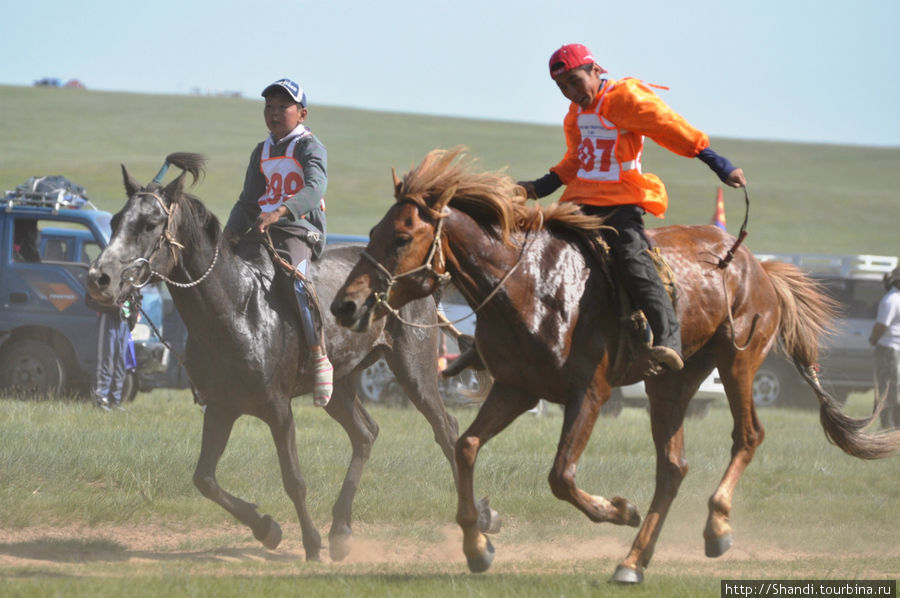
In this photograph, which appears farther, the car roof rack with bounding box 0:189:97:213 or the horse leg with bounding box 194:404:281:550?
the car roof rack with bounding box 0:189:97:213

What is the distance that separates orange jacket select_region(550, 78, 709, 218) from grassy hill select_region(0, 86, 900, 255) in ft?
112

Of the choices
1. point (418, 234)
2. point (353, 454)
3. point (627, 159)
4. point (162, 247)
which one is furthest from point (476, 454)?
point (353, 454)

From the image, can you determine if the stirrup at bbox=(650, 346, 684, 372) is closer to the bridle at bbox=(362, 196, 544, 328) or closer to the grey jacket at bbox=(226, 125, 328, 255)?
the bridle at bbox=(362, 196, 544, 328)

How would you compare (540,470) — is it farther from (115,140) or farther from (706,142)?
(115,140)

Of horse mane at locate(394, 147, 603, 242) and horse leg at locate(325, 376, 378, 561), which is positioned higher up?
horse mane at locate(394, 147, 603, 242)

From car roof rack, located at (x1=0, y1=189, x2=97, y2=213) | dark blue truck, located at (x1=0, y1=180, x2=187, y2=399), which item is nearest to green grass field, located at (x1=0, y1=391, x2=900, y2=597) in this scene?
dark blue truck, located at (x1=0, y1=180, x2=187, y2=399)

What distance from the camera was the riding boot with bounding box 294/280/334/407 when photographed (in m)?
8.19

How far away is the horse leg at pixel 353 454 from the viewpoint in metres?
8.60

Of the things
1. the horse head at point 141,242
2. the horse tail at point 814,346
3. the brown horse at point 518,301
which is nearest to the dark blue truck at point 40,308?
the horse head at point 141,242

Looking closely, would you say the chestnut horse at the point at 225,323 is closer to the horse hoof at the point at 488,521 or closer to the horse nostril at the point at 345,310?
the horse hoof at the point at 488,521

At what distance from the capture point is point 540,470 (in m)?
11.0

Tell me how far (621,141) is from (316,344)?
2749 mm

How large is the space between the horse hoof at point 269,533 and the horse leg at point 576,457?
2684mm

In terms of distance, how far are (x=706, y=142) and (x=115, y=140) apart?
5610 cm
